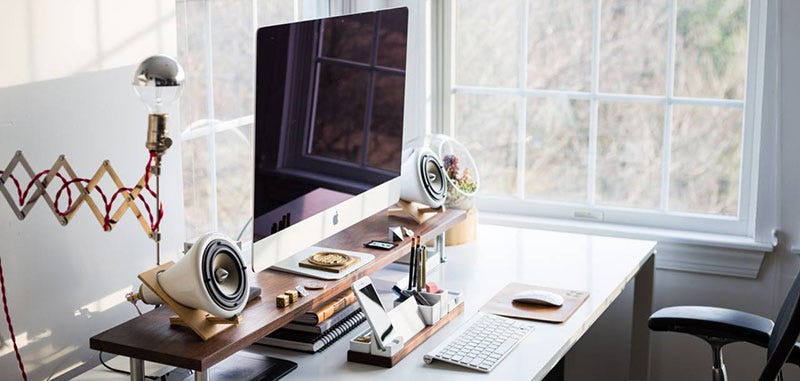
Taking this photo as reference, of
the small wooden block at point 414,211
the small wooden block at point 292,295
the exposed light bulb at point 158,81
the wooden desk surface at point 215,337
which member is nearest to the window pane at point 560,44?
the small wooden block at point 414,211

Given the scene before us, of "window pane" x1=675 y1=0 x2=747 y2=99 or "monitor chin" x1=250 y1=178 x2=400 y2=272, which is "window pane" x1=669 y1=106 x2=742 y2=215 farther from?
"monitor chin" x1=250 y1=178 x2=400 y2=272

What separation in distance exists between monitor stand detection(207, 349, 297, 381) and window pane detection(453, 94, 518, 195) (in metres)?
1.52

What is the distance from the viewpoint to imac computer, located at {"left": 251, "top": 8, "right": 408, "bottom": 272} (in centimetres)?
222

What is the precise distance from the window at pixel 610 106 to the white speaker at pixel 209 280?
65.4 inches

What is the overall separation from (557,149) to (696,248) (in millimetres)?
556

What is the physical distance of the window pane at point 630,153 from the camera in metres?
3.43

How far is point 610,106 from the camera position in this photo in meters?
3.47

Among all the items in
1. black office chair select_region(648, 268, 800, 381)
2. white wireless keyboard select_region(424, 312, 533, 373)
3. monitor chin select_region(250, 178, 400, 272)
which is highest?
monitor chin select_region(250, 178, 400, 272)

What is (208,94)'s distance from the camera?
275cm

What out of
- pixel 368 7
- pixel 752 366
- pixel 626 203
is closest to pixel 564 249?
pixel 626 203

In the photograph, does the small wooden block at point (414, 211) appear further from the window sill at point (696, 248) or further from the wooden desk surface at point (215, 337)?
the window sill at point (696, 248)

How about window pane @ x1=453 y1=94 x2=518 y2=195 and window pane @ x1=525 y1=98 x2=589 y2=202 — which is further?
window pane @ x1=453 y1=94 x2=518 y2=195

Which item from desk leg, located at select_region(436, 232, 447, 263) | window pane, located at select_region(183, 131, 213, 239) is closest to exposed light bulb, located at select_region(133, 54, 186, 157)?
window pane, located at select_region(183, 131, 213, 239)

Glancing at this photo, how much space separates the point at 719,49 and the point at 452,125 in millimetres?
916
